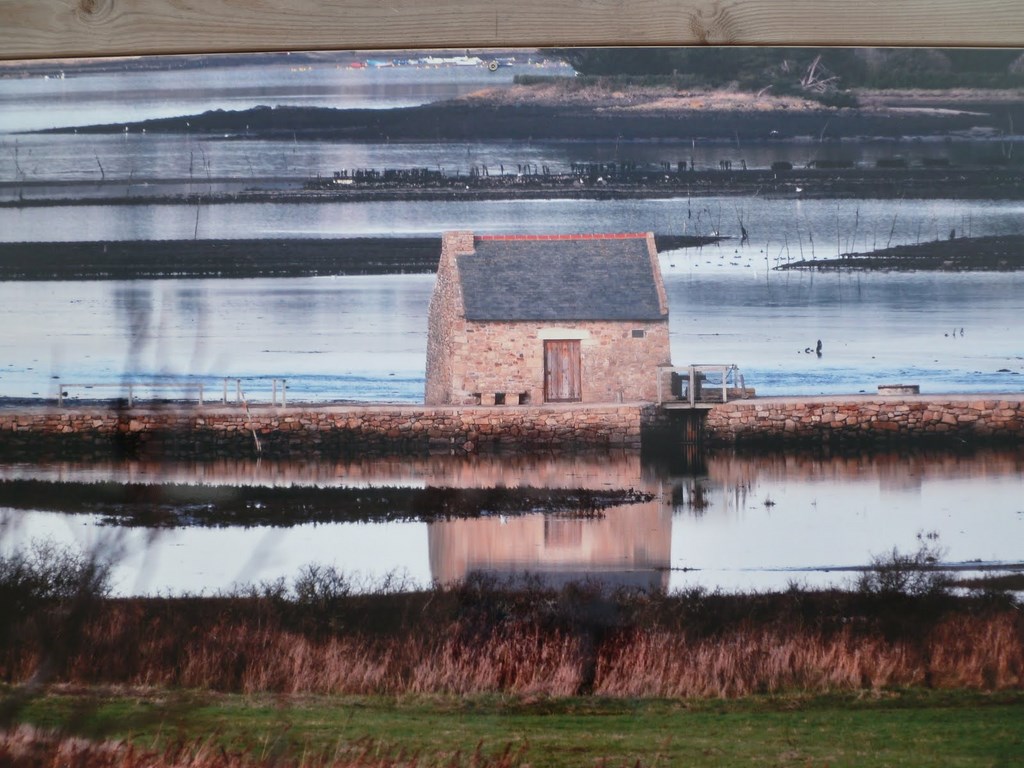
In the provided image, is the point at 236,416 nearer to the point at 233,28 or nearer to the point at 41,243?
the point at 41,243

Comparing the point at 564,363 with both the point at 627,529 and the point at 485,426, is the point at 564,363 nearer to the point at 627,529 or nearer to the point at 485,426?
the point at 485,426

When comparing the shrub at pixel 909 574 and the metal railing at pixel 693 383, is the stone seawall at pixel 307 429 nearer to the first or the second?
the metal railing at pixel 693 383

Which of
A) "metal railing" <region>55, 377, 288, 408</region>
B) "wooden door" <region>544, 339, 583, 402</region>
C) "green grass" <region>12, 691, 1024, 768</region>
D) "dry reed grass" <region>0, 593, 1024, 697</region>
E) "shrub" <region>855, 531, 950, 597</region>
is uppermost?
"wooden door" <region>544, 339, 583, 402</region>

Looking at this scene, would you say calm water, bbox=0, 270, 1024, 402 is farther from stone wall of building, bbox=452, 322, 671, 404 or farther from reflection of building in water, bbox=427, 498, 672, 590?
reflection of building in water, bbox=427, 498, 672, 590

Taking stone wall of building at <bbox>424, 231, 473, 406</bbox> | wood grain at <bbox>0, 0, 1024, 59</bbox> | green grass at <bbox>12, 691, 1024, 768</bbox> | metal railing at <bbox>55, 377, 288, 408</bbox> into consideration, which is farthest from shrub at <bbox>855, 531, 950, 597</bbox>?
metal railing at <bbox>55, 377, 288, 408</bbox>

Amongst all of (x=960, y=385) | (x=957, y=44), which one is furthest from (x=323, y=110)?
(x=960, y=385)

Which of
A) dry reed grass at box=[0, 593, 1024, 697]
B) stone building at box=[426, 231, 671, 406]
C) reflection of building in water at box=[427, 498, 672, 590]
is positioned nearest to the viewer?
dry reed grass at box=[0, 593, 1024, 697]

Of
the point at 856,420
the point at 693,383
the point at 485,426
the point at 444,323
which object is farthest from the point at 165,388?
the point at 856,420
